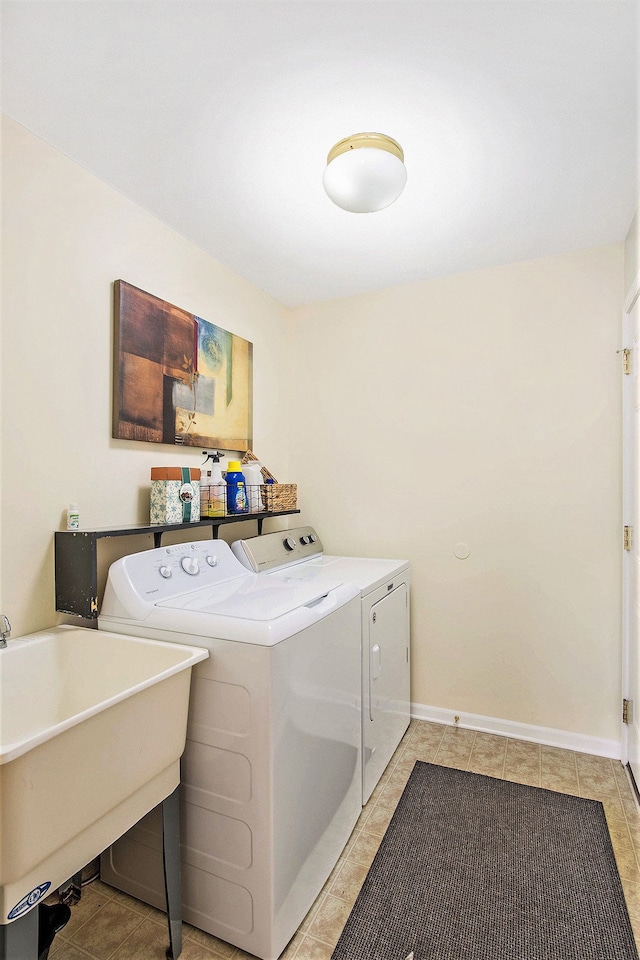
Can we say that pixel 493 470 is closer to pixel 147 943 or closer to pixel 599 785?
pixel 599 785

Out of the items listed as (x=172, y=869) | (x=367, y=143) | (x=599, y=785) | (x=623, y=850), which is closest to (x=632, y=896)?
(x=623, y=850)

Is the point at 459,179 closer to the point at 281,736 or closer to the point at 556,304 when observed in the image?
the point at 556,304

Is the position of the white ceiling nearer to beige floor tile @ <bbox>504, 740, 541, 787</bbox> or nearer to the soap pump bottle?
the soap pump bottle

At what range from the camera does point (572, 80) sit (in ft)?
4.49

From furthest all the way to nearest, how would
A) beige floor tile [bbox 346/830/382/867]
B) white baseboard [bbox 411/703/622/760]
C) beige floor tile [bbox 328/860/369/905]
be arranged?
white baseboard [bbox 411/703/622/760] → beige floor tile [bbox 346/830/382/867] → beige floor tile [bbox 328/860/369/905]

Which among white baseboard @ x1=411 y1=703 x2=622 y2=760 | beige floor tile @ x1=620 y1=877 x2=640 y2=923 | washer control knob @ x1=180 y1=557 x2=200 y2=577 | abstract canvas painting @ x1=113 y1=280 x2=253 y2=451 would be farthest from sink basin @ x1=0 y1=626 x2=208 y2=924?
white baseboard @ x1=411 y1=703 x2=622 y2=760

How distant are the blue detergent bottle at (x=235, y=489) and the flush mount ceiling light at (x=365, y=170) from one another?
3.88 ft

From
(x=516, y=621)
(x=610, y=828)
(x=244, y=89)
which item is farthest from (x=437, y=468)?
(x=244, y=89)

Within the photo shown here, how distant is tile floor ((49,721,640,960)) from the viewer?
138cm

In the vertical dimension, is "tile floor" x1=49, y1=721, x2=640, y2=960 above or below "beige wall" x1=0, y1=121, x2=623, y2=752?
below

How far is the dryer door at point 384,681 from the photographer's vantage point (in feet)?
6.53

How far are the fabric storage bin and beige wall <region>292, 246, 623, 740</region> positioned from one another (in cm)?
114

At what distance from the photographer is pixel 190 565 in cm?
180

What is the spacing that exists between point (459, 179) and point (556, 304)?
36.8 inches
